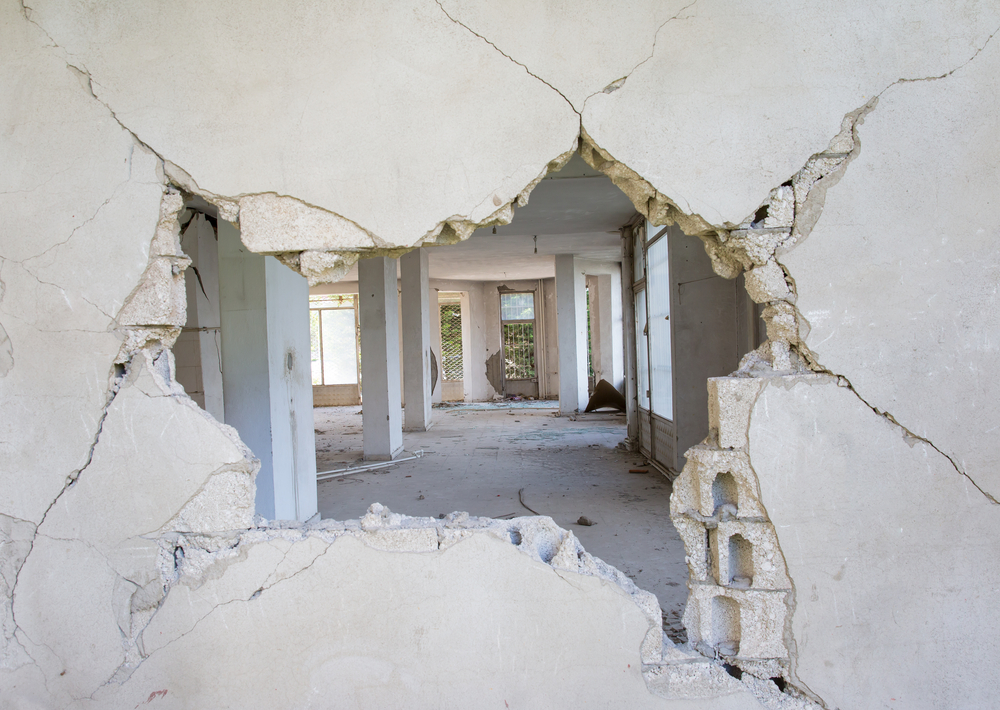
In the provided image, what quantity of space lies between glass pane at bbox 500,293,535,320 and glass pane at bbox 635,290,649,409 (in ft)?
23.3

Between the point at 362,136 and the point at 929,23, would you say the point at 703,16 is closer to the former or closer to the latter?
the point at 929,23

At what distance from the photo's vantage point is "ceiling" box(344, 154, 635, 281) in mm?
5365

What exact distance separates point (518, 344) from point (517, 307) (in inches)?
37.4

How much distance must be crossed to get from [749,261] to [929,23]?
95 cm

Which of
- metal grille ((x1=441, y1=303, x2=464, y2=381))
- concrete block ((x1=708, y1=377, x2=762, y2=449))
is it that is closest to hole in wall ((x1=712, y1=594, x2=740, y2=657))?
concrete block ((x1=708, y1=377, x2=762, y2=449))

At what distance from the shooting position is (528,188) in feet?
6.57

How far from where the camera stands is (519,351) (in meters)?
14.7

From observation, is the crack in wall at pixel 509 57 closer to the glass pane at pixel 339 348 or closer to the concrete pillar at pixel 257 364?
the concrete pillar at pixel 257 364

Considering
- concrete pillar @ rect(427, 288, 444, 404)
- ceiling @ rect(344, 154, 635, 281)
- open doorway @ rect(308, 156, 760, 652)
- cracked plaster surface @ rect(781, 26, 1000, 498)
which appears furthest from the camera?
concrete pillar @ rect(427, 288, 444, 404)

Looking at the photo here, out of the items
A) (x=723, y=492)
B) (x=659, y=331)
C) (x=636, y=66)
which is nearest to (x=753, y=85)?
(x=636, y=66)

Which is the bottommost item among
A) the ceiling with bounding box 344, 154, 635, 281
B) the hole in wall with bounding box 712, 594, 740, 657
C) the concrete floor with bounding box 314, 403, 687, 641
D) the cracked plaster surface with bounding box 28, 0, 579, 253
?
the concrete floor with bounding box 314, 403, 687, 641

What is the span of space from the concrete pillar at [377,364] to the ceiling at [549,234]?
164 centimetres

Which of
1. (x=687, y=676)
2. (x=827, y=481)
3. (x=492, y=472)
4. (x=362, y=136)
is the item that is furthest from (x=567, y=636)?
(x=492, y=472)

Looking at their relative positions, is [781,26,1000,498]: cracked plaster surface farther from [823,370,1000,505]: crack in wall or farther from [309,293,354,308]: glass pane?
[309,293,354,308]: glass pane
